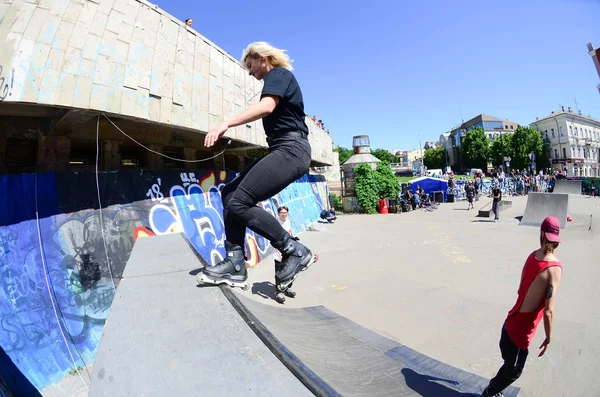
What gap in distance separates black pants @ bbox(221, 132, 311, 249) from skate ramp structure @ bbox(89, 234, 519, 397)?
21.5 inches

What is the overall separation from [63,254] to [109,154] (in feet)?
11.9

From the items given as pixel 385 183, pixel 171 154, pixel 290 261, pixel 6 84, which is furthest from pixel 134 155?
pixel 385 183

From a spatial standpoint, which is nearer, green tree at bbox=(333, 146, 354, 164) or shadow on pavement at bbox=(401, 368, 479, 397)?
shadow on pavement at bbox=(401, 368, 479, 397)

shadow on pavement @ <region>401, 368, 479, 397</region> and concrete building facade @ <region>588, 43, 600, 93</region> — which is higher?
concrete building facade @ <region>588, 43, 600, 93</region>

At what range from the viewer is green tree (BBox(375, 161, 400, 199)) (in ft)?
80.8

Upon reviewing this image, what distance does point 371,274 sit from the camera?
8234mm

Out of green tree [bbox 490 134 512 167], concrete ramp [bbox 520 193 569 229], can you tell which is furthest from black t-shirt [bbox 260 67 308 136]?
green tree [bbox 490 134 512 167]

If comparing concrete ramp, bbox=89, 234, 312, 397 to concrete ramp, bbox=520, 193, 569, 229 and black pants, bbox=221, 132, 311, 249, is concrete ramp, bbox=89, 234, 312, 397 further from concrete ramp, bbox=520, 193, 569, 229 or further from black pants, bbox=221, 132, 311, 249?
concrete ramp, bbox=520, 193, 569, 229

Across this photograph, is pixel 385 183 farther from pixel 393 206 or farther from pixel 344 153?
pixel 344 153

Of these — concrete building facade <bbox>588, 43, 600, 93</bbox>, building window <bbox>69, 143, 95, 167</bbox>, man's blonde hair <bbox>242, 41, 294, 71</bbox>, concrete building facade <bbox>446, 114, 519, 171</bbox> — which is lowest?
man's blonde hair <bbox>242, 41, 294, 71</bbox>

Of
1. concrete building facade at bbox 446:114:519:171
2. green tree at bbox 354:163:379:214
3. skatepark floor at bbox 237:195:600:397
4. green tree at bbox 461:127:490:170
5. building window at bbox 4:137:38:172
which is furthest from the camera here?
concrete building facade at bbox 446:114:519:171

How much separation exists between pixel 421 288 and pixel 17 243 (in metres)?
7.58

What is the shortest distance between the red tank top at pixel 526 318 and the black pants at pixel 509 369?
2.5 inches

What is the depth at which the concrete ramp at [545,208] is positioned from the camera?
13812 mm
